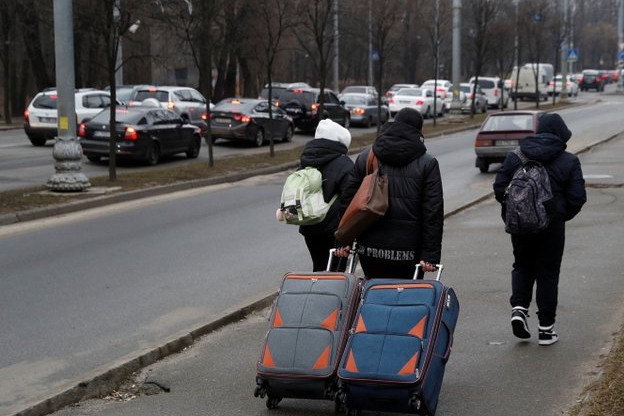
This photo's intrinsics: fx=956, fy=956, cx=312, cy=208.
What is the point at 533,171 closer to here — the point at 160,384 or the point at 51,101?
the point at 160,384

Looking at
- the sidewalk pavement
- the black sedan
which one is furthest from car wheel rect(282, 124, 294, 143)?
the sidewalk pavement

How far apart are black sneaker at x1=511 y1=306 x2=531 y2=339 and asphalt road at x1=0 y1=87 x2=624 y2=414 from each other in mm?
2607

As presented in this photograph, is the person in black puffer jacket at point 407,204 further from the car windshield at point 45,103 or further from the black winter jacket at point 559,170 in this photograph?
the car windshield at point 45,103

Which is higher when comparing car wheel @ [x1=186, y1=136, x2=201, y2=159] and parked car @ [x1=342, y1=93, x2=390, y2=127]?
parked car @ [x1=342, y1=93, x2=390, y2=127]

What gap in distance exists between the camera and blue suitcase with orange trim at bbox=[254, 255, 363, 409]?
5.36 m

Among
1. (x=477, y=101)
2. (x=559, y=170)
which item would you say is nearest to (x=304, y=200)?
(x=559, y=170)

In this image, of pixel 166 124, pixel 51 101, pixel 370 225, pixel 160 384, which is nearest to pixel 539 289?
pixel 370 225

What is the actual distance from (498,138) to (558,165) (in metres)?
15.1

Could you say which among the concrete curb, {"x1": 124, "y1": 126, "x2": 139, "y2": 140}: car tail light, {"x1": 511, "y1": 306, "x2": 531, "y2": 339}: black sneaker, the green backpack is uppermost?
the green backpack

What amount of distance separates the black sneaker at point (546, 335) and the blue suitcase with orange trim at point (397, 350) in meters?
1.75

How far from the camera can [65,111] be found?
56.2 feet

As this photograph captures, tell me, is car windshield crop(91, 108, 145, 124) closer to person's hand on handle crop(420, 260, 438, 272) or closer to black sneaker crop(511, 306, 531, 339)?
black sneaker crop(511, 306, 531, 339)

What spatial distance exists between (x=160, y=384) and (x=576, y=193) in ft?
10.6

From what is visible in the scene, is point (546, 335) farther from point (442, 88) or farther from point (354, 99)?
point (442, 88)
